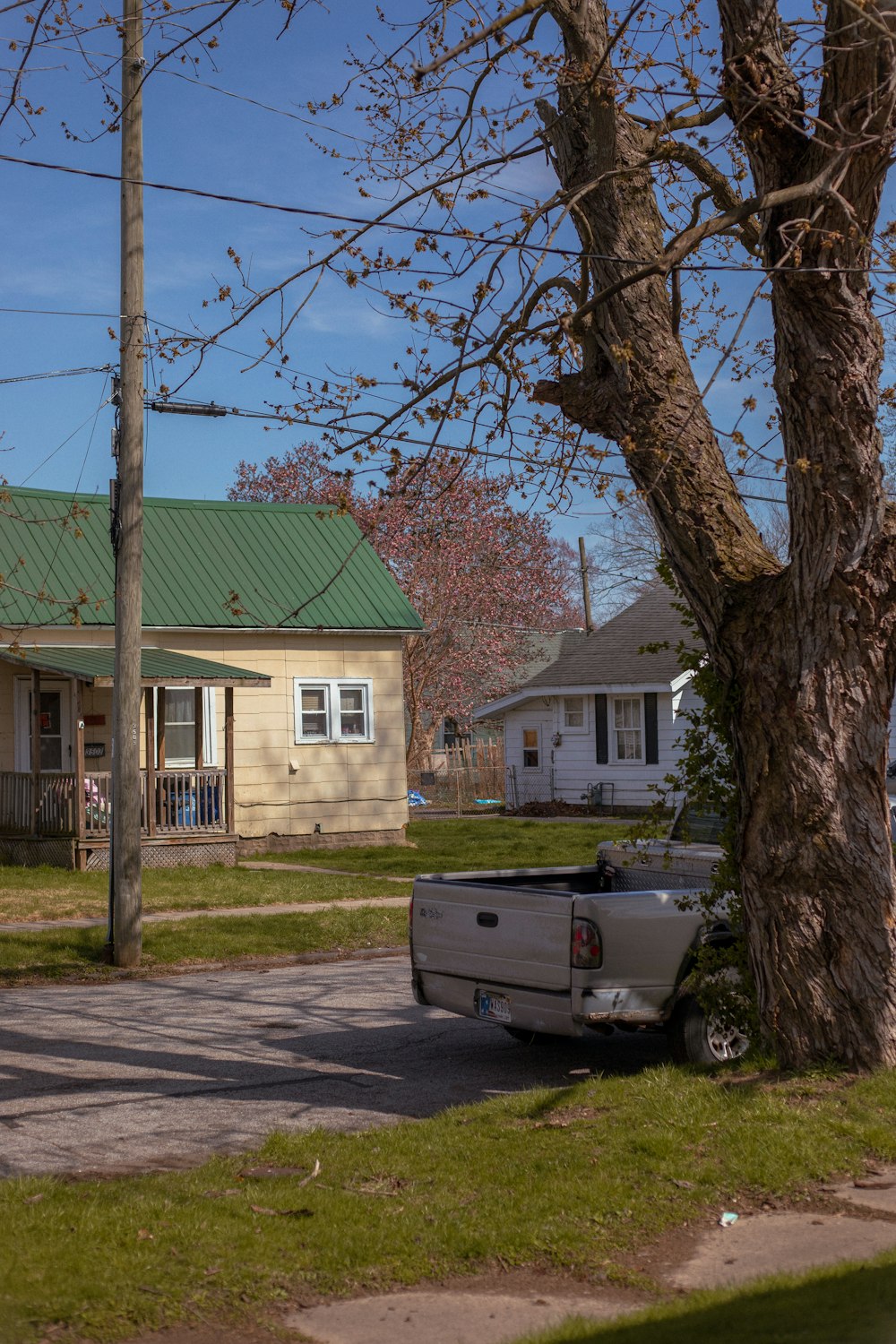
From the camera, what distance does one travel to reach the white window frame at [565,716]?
36.4 meters

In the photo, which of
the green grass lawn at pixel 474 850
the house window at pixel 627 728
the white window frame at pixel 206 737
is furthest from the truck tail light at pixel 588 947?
the house window at pixel 627 728

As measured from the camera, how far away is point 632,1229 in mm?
5586

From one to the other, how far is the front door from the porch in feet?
0.06

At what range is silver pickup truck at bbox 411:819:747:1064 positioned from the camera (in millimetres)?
8195

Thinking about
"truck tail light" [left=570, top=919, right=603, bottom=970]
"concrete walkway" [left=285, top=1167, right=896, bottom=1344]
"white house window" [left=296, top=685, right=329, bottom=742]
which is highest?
"white house window" [left=296, top=685, right=329, bottom=742]

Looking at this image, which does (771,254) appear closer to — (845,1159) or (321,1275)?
(845,1159)

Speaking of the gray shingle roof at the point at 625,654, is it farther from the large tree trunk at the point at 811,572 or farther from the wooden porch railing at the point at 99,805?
the large tree trunk at the point at 811,572

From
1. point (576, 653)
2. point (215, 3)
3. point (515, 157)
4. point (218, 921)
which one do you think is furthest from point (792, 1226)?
point (576, 653)

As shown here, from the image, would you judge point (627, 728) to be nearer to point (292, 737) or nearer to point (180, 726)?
point (292, 737)

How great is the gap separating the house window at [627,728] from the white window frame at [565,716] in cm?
108

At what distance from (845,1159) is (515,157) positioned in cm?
626

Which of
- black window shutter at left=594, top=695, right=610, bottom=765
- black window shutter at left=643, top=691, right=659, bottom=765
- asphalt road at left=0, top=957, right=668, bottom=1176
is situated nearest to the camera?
asphalt road at left=0, top=957, right=668, bottom=1176

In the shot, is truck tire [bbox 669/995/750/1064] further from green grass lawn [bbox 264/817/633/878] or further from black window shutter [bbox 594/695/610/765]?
black window shutter [bbox 594/695/610/765]

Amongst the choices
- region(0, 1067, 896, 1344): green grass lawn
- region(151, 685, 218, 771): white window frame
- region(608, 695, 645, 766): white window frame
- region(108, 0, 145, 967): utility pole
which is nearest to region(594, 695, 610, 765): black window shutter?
Result: region(608, 695, 645, 766): white window frame
